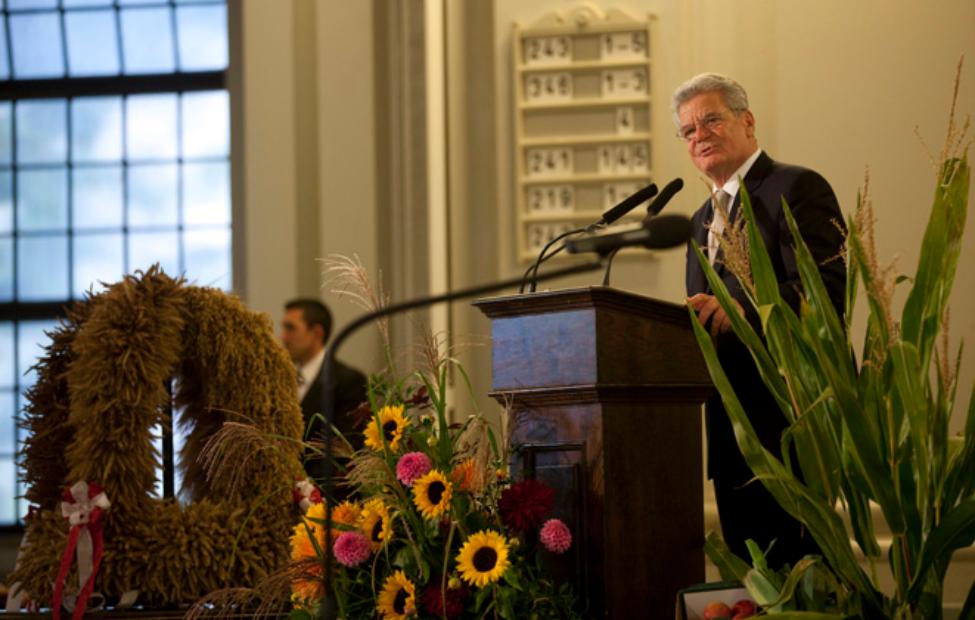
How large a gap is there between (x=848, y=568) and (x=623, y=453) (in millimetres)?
465

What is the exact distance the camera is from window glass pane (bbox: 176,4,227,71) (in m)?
7.12

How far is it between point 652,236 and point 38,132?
5.97 m

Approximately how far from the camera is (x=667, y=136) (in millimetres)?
5668

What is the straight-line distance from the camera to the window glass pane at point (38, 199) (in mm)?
7168

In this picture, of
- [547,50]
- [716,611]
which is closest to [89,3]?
[547,50]

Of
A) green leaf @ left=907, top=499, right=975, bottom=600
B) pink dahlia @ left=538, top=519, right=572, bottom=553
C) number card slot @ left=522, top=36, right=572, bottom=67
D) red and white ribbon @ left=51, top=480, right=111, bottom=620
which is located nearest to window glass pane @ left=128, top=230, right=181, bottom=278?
number card slot @ left=522, top=36, right=572, bottom=67

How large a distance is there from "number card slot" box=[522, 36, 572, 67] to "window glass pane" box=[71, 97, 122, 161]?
2.51m

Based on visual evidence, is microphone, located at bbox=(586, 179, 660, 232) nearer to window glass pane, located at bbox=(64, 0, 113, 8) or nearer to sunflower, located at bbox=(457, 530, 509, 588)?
sunflower, located at bbox=(457, 530, 509, 588)

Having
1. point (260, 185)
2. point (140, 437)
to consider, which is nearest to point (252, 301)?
point (260, 185)

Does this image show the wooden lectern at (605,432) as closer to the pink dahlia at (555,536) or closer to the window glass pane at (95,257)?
the pink dahlia at (555,536)

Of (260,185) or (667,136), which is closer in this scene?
(667,136)

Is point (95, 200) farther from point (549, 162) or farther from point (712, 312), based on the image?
point (712, 312)

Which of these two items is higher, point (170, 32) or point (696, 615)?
point (170, 32)

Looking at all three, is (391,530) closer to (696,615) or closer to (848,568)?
(696,615)
